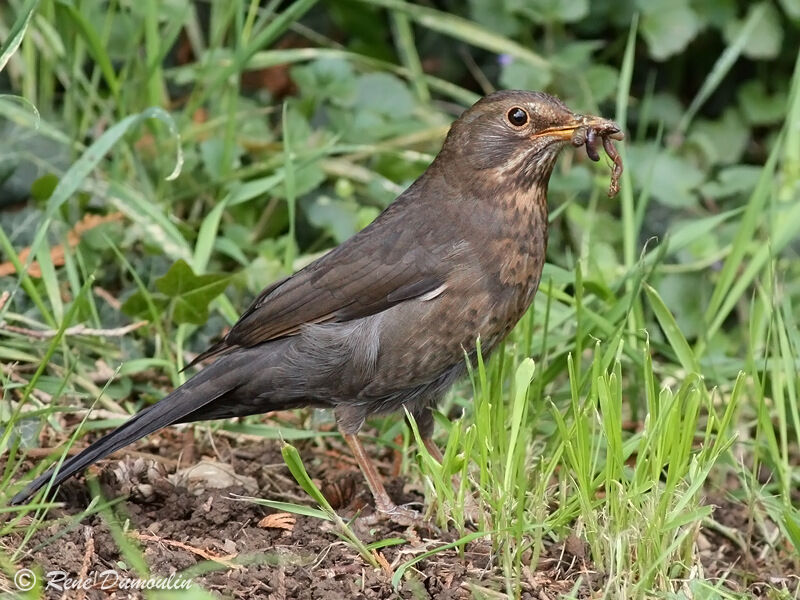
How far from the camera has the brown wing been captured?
425 centimetres

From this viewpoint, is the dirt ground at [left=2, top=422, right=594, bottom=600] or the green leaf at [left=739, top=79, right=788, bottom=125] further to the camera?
the green leaf at [left=739, top=79, right=788, bottom=125]

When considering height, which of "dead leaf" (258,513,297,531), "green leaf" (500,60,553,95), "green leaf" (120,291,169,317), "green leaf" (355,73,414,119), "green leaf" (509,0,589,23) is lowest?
"dead leaf" (258,513,297,531)

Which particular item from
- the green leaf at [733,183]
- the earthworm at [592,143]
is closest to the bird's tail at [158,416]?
the earthworm at [592,143]

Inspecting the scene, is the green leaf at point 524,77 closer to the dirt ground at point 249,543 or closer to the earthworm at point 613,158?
the earthworm at point 613,158

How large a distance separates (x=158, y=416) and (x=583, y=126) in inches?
68.7

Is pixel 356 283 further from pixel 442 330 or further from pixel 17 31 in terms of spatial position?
pixel 17 31

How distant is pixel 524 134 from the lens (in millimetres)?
4379

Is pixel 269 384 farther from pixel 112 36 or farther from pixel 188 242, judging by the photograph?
pixel 112 36

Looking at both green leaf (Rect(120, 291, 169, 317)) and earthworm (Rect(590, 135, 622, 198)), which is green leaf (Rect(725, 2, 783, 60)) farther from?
green leaf (Rect(120, 291, 169, 317))

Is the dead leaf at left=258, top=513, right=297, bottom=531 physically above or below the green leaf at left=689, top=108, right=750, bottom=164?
below

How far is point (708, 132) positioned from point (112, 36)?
319 cm

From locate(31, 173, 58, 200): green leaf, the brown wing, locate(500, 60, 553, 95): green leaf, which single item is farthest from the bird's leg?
locate(500, 60, 553, 95): green leaf

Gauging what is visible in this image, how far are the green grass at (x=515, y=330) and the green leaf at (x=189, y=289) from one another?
1 centimetres

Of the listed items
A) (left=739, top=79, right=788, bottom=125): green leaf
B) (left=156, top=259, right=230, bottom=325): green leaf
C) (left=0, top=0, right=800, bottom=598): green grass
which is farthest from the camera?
(left=739, top=79, right=788, bottom=125): green leaf
